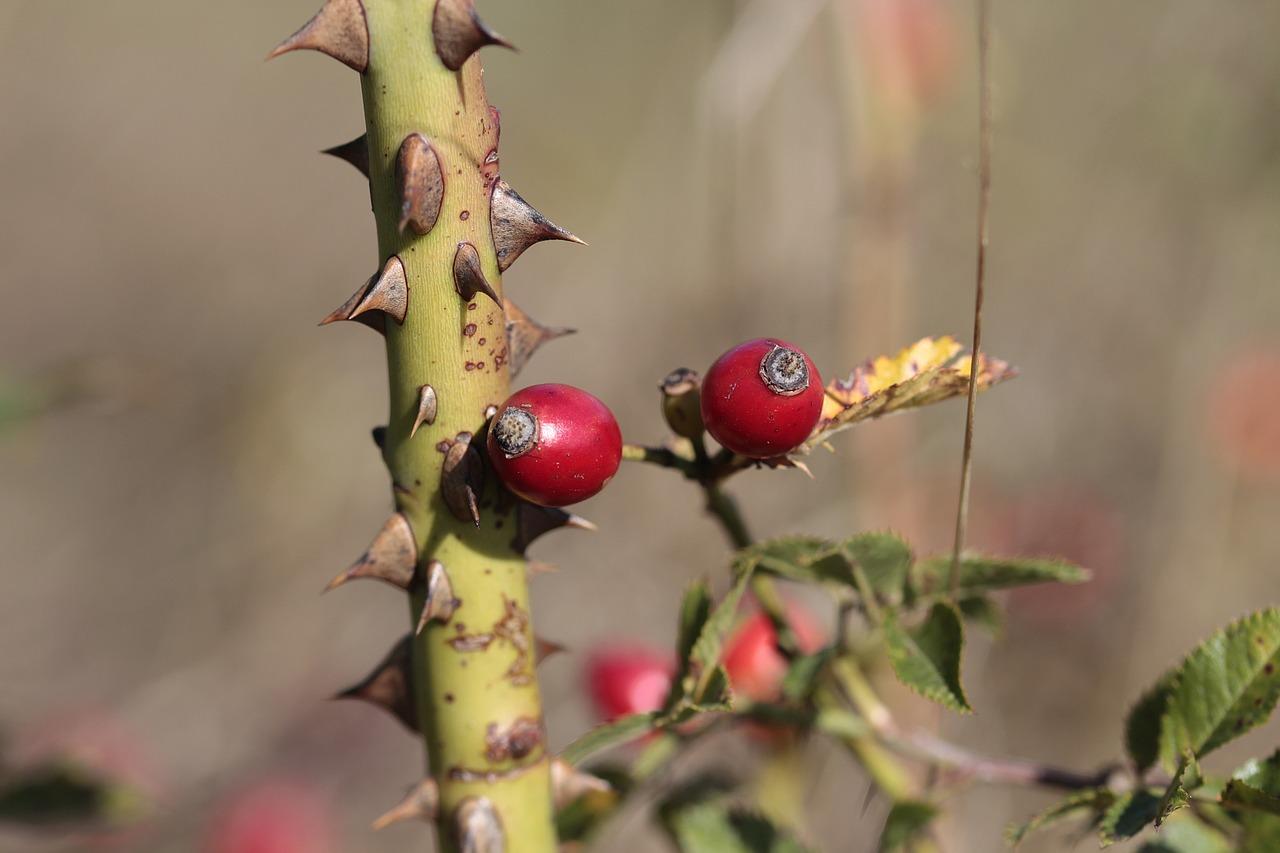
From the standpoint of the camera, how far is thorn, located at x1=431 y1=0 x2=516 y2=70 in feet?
2.26

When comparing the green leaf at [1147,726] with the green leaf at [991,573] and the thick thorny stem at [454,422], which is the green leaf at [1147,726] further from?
the thick thorny stem at [454,422]

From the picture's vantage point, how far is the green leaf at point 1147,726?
97 centimetres

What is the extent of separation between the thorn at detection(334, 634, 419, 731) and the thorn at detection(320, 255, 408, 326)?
31 cm

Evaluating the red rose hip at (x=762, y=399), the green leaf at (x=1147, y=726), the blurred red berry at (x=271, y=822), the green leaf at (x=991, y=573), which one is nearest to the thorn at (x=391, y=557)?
the red rose hip at (x=762, y=399)

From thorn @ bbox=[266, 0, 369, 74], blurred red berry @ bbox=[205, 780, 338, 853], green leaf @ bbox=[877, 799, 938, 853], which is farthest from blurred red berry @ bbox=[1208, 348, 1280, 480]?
thorn @ bbox=[266, 0, 369, 74]

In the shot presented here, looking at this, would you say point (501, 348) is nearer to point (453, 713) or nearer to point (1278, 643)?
point (453, 713)

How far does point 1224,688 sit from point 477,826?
68cm

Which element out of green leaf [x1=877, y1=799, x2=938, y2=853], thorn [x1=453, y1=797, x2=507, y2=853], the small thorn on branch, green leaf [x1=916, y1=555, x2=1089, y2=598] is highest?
the small thorn on branch

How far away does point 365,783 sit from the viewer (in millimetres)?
3631

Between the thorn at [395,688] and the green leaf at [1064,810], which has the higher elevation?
the thorn at [395,688]

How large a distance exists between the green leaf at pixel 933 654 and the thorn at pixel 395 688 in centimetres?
43

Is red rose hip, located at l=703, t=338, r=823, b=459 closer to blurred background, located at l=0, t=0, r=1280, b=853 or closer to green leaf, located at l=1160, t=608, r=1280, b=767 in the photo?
green leaf, located at l=1160, t=608, r=1280, b=767

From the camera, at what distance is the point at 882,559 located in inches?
38.9

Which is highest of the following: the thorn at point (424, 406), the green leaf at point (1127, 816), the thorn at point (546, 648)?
the thorn at point (424, 406)
